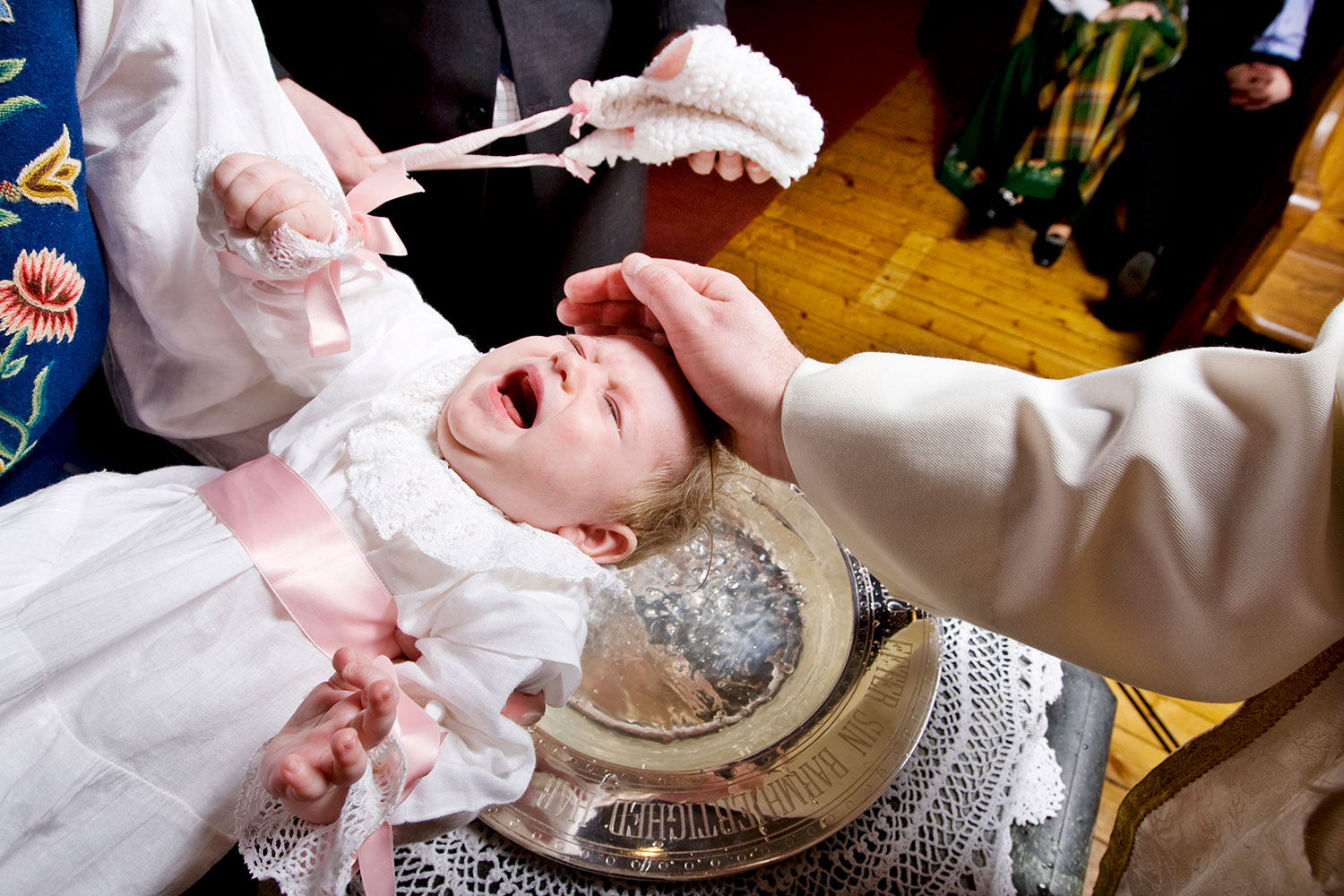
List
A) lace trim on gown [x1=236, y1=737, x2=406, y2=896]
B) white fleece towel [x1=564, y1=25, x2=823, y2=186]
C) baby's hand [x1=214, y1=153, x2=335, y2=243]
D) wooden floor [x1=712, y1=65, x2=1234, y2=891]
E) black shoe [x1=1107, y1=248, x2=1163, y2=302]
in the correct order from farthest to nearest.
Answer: black shoe [x1=1107, y1=248, x2=1163, y2=302], wooden floor [x1=712, y1=65, x2=1234, y2=891], white fleece towel [x1=564, y1=25, x2=823, y2=186], baby's hand [x1=214, y1=153, x2=335, y2=243], lace trim on gown [x1=236, y1=737, x2=406, y2=896]

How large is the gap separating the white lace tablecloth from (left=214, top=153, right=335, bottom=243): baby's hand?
775 millimetres

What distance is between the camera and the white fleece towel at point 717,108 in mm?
950

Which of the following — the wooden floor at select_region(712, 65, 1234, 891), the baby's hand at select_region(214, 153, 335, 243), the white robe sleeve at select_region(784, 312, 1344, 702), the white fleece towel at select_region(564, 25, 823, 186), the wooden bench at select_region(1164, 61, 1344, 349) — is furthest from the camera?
the wooden floor at select_region(712, 65, 1234, 891)

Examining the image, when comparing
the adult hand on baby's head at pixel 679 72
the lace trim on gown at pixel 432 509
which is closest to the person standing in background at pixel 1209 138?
the adult hand on baby's head at pixel 679 72

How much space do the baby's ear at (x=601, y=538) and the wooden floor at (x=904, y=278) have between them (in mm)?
1240

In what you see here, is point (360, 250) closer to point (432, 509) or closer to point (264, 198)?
point (264, 198)

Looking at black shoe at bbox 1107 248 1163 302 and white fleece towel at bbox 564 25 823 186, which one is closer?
white fleece towel at bbox 564 25 823 186

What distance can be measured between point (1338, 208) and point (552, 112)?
6.96ft

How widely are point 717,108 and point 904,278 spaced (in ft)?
5.35

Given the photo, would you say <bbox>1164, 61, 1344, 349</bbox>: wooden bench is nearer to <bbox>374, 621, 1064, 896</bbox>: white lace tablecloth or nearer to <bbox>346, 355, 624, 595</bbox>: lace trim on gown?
<bbox>374, 621, 1064, 896</bbox>: white lace tablecloth

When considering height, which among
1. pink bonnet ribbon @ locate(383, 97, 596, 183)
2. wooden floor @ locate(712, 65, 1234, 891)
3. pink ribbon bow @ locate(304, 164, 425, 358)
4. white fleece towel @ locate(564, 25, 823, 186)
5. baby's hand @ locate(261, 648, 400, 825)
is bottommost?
wooden floor @ locate(712, 65, 1234, 891)

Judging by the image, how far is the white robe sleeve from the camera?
0.59 m

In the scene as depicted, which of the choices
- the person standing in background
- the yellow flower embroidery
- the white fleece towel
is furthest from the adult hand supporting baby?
the person standing in background

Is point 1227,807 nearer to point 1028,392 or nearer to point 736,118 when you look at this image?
point 1028,392
